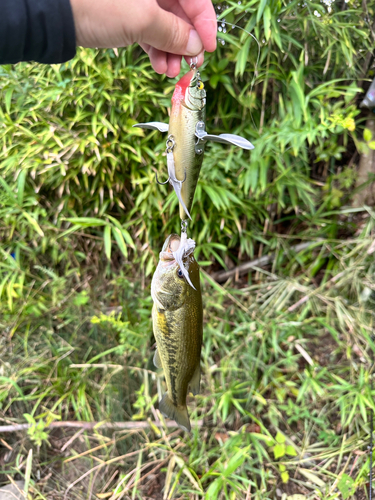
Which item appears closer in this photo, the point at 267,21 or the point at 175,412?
the point at 175,412

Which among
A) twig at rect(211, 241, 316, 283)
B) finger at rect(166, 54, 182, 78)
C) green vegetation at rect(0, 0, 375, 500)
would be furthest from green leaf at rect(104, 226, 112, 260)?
finger at rect(166, 54, 182, 78)

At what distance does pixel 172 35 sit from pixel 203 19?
5.9 inches

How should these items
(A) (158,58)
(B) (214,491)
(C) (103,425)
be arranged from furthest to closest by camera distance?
(C) (103,425) → (B) (214,491) → (A) (158,58)

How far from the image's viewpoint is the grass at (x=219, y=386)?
2082 millimetres

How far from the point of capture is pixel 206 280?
8.95 feet

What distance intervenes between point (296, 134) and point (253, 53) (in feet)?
2.05

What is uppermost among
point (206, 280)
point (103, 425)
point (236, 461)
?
point (206, 280)

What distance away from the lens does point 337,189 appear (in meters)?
2.78

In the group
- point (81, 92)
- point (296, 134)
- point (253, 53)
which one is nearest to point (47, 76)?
point (81, 92)

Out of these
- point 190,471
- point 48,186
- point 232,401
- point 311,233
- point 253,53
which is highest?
point 253,53

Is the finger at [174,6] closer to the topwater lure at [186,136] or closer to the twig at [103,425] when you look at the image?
the topwater lure at [186,136]

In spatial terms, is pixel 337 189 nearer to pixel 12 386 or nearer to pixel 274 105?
pixel 274 105

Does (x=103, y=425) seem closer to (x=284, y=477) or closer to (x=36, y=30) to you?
(x=284, y=477)

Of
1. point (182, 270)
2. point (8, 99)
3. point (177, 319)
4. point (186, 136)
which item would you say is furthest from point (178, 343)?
point (8, 99)
